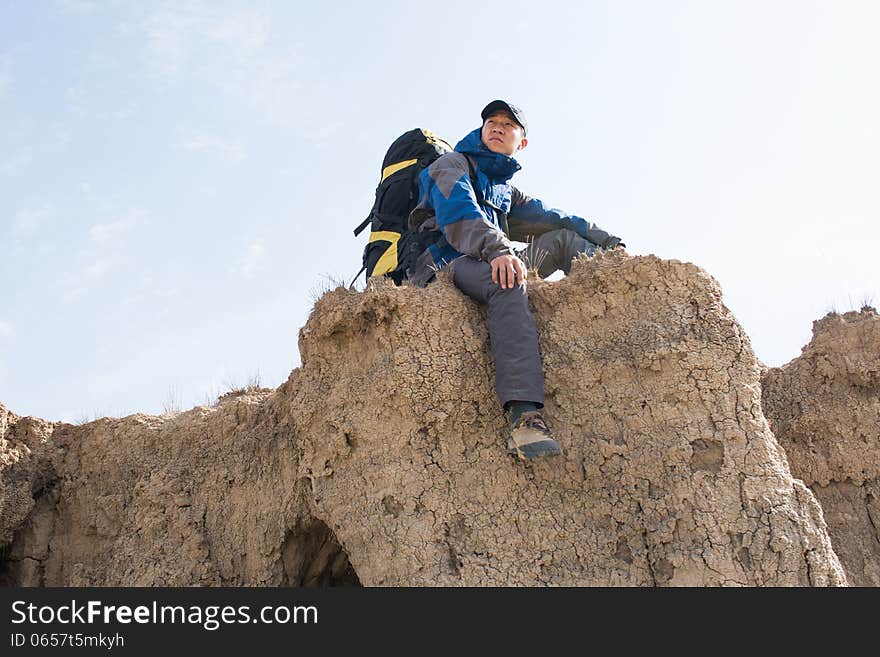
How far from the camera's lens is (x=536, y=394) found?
4301 mm

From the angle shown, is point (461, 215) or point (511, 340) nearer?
point (511, 340)

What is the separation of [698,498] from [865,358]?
227cm

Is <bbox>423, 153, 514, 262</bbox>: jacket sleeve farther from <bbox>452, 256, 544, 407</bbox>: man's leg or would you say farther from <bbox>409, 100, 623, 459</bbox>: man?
<bbox>452, 256, 544, 407</bbox>: man's leg

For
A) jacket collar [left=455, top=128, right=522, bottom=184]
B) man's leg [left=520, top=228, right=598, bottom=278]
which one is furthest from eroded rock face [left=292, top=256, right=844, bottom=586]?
jacket collar [left=455, top=128, right=522, bottom=184]

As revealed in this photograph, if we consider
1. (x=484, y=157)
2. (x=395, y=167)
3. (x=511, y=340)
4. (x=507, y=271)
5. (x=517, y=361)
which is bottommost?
(x=517, y=361)

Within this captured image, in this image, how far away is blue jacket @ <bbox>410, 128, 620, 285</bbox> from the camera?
187 inches

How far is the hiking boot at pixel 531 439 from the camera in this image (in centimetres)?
417

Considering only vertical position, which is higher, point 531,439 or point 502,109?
point 502,109

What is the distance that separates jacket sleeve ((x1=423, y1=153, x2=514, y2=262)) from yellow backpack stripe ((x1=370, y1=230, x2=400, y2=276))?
0.68 meters

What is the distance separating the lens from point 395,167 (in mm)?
6117

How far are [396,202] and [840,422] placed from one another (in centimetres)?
322

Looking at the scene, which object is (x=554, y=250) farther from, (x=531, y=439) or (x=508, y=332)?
(x=531, y=439)

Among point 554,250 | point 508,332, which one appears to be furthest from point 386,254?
point 508,332

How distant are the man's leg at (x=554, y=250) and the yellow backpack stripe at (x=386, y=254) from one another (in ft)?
2.81
